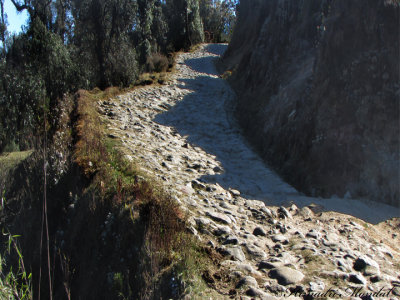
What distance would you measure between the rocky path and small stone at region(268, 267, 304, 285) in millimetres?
14

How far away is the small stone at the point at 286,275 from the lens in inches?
164

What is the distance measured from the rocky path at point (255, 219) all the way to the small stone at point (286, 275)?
0.01 metres

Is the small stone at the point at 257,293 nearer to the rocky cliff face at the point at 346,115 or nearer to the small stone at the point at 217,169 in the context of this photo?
the rocky cliff face at the point at 346,115

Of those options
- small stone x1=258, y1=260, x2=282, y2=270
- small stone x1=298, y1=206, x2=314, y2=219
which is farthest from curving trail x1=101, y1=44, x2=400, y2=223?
small stone x1=258, y1=260, x2=282, y2=270

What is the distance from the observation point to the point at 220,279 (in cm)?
416

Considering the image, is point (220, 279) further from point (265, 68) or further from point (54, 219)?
point (265, 68)

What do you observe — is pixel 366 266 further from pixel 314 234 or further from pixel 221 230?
pixel 221 230

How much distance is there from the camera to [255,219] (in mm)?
6133

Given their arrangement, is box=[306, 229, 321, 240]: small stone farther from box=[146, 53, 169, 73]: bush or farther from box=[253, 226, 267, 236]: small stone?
box=[146, 53, 169, 73]: bush

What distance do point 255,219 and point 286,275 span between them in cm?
191

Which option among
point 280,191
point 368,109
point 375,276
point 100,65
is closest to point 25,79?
point 100,65

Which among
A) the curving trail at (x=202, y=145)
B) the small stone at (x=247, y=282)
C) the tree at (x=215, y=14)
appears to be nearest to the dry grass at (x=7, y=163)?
the curving trail at (x=202, y=145)

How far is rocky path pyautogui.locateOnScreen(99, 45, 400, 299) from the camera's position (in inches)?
167

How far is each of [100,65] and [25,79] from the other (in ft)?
11.9
